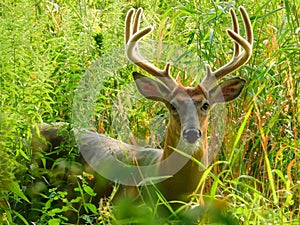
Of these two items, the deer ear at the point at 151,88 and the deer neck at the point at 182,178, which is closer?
the deer neck at the point at 182,178

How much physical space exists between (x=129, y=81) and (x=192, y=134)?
119cm

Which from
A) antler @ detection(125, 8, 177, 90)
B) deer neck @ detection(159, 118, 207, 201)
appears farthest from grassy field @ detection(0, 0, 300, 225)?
antler @ detection(125, 8, 177, 90)

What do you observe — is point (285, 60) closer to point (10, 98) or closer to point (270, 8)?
point (270, 8)

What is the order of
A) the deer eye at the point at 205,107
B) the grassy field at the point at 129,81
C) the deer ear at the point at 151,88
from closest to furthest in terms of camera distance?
1. the grassy field at the point at 129,81
2. the deer eye at the point at 205,107
3. the deer ear at the point at 151,88

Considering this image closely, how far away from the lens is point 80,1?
582 centimetres

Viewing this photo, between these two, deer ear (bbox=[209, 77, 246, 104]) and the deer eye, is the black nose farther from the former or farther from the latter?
deer ear (bbox=[209, 77, 246, 104])

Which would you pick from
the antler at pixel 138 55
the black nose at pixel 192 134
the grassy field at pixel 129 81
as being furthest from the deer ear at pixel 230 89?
the black nose at pixel 192 134

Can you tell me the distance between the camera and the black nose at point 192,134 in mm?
4531

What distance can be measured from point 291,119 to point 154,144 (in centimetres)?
102

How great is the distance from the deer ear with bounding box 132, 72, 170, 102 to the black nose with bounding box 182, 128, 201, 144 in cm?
46

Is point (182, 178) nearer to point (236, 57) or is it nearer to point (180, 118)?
point (180, 118)

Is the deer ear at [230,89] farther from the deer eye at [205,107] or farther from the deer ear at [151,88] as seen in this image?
the deer ear at [151,88]

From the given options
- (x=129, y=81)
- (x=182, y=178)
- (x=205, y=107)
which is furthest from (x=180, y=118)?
(x=129, y=81)

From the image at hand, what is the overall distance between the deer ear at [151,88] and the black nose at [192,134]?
1.51 ft
